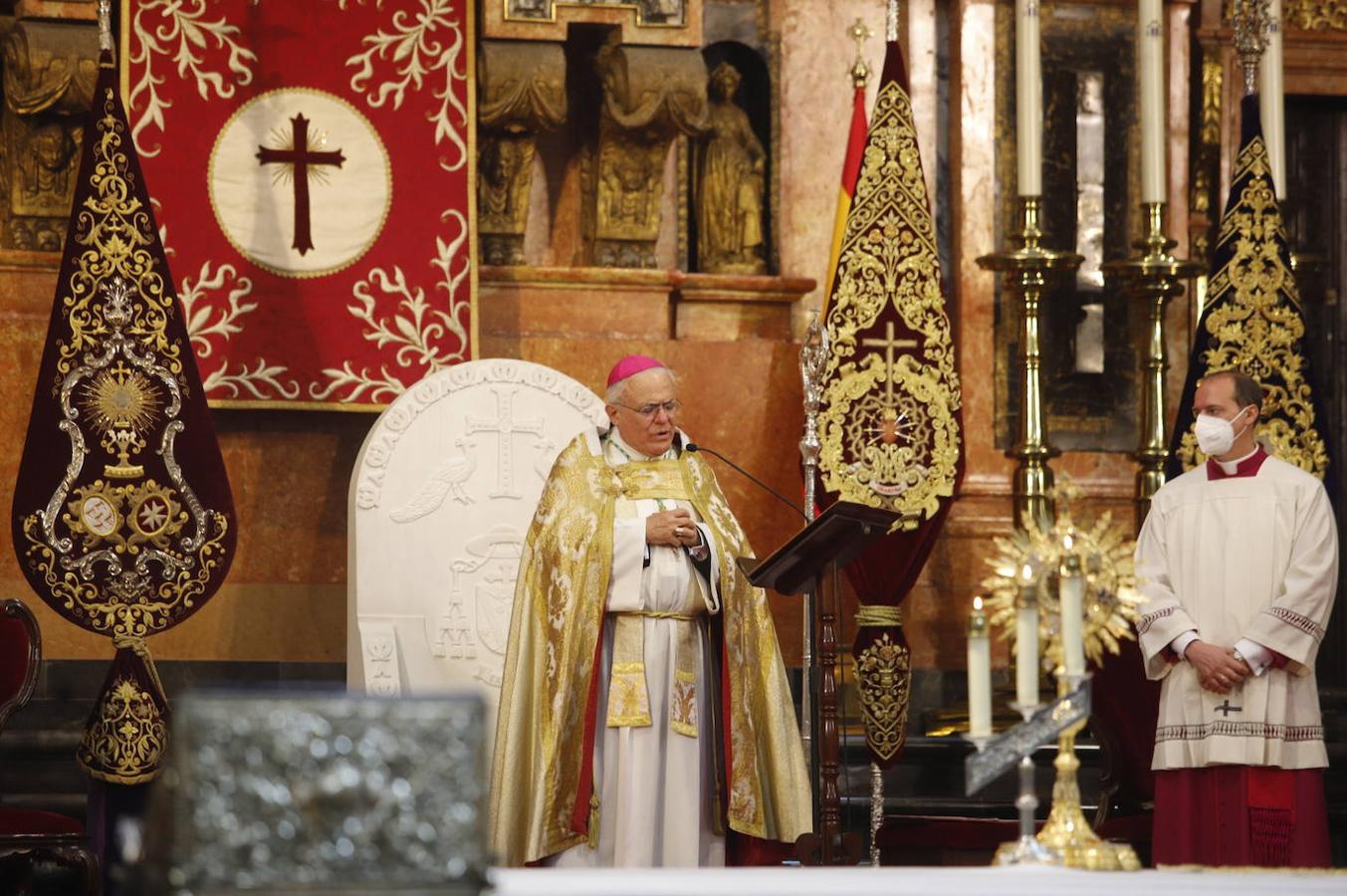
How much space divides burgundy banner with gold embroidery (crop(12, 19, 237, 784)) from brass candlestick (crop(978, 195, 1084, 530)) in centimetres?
285

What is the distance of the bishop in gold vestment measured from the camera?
643 centimetres

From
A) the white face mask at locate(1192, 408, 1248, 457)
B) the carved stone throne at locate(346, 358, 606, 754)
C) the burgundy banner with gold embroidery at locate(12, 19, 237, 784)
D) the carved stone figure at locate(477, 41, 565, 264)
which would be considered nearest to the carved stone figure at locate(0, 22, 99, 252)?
the burgundy banner with gold embroidery at locate(12, 19, 237, 784)

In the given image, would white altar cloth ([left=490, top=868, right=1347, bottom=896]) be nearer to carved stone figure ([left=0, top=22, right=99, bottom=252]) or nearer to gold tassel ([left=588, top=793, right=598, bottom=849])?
gold tassel ([left=588, top=793, right=598, bottom=849])

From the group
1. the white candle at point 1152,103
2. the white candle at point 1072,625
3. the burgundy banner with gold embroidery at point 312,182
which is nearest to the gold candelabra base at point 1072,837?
the white candle at point 1072,625

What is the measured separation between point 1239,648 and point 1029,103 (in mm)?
2225

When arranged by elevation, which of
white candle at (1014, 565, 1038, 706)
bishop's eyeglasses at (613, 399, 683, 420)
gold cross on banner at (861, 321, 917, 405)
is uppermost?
gold cross on banner at (861, 321, 917, 405)

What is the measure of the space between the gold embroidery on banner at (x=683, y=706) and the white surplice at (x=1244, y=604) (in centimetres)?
134

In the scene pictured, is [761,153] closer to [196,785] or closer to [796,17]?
[796,17]

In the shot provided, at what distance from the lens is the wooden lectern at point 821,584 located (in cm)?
566

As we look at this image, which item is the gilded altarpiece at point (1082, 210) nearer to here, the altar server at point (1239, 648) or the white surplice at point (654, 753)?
the altar server at point (1239, 648)

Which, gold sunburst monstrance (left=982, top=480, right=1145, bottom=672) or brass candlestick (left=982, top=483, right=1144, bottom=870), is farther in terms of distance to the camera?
gold sunburst monstrance (left=982, top=480, right=1145, bottom=672)

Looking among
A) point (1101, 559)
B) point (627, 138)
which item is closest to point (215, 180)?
point (627, 138)

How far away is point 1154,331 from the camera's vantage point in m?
8.14

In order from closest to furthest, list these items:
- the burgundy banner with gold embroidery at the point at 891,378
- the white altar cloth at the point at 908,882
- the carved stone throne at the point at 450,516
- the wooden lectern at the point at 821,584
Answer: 1. the white altar cloth at the point at 908,882
2. the wooden lectern at the point at 821,584
3. the carved stone throne at the point at 450,516
4. the burgundy banner with gold embroidery at the point at 891,378
